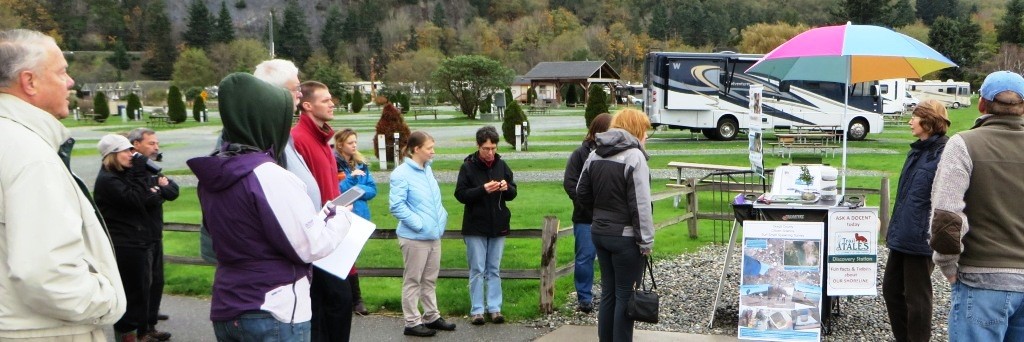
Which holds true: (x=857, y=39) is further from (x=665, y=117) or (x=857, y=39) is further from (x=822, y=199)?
(x=665, y=117)

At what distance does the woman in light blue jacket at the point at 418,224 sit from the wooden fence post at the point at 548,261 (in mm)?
935

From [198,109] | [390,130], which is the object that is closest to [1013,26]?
[198,109]

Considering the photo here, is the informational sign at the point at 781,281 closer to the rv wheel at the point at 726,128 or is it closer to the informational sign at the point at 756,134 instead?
the informational sign at the point at 756,134

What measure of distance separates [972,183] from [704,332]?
114 inches

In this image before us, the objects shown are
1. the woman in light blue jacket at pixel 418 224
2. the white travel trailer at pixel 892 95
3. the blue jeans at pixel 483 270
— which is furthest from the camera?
the white travel trailer at pixel 892 95

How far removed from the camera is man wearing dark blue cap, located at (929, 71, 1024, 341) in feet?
11.3

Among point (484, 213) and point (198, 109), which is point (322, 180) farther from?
point (198, 109)

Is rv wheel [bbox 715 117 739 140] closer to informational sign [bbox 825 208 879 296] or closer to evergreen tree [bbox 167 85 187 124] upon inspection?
informational sign [bbox 825 208 879 296]

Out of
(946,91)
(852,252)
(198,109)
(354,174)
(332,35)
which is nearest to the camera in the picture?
(852,252)

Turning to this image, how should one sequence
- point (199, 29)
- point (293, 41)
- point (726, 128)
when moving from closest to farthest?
point (726, 128) → point (199, 29) → point (293, 41)

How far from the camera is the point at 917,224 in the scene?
4.96m

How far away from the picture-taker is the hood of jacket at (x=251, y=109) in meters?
2.82

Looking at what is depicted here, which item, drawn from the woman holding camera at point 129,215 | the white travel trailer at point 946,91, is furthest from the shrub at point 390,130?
the white travel trailer at point 946,91

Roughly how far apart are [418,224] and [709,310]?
2.60 meters
